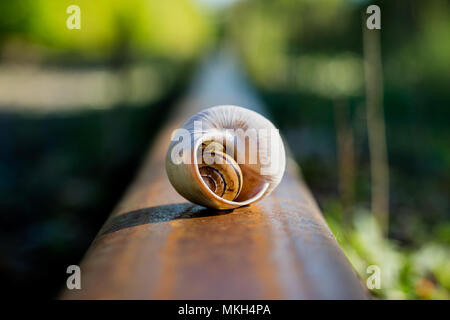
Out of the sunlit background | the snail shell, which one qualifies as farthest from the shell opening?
the sunlit background

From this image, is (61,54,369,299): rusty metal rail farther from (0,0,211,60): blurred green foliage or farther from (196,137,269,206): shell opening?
(0,0,211,60): blurred green foliage

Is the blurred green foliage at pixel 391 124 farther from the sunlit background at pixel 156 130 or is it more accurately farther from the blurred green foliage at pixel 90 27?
the blurred green foliage at pixel 90 27

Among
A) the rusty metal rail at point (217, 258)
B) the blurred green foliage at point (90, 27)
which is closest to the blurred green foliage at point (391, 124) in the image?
the rusty metal rail at point (217, 258)

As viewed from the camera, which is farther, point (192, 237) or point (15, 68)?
point (15, 68)

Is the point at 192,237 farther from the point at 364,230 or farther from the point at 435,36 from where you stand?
the point at 435,36
